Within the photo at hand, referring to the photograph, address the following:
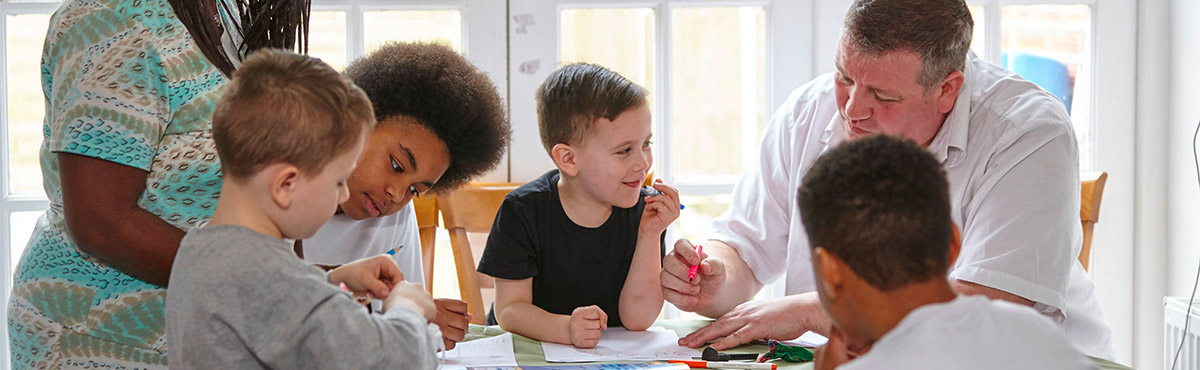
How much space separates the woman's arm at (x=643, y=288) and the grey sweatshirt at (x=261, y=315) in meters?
0.85

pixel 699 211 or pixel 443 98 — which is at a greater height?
pixel 443 98

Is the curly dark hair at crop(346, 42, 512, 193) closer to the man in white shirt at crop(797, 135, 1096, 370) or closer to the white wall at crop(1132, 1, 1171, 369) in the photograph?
the man in white shirt at crop(797, 135, 1096, 370)

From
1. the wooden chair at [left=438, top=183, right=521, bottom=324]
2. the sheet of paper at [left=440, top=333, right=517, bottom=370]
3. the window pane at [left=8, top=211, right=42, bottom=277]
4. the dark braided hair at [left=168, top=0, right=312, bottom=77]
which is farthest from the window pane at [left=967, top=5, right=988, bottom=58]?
the window pane at [left=8, top=211, right=42, bottom=277]

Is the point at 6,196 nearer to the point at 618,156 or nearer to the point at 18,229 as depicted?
the point at 18,229

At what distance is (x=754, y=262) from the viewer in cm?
208

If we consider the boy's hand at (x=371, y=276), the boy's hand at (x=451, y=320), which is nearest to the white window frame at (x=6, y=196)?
the boy's hand at (x=451, y=320)

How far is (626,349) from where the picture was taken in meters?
1.61

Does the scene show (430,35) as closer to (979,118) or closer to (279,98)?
(979,118)

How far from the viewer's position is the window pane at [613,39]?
2539 mm

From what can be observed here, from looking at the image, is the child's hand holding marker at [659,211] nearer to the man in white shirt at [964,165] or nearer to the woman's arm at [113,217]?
the man in white shirt at [964,165]

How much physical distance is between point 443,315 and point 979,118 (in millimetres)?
1059

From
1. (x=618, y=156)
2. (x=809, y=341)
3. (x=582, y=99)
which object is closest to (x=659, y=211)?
(x=618, y=156)

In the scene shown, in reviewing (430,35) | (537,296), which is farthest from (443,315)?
(430,35)

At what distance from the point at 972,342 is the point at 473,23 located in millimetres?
1835
